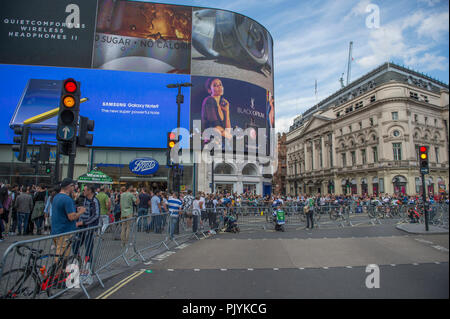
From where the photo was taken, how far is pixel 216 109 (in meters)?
36.0

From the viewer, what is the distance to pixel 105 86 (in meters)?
33.0

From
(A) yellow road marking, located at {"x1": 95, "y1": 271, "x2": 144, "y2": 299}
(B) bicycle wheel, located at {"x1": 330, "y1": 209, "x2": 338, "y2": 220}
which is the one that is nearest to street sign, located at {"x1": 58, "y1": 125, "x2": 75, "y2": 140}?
(A) yellow road marking, located at {"x1": 95, "y1": 271, "x2": 144, "y2": 299}

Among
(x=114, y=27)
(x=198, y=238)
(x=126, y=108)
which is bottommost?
(x=198, y=238)

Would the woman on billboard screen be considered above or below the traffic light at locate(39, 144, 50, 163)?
above

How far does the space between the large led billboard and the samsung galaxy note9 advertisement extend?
102 millimetres

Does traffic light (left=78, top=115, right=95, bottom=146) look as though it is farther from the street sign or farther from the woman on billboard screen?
the woman on billboard screen

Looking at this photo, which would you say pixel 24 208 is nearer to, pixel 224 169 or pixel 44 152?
pixel 44 152

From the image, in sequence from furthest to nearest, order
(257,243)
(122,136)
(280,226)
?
(122,136) → (280,226) → (257,243)

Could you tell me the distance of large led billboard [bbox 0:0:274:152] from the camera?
104 ft

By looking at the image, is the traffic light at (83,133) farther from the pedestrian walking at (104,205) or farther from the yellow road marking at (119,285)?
the pedestrian walking at (104,205)

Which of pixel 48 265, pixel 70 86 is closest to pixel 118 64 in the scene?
pixel 70 86
